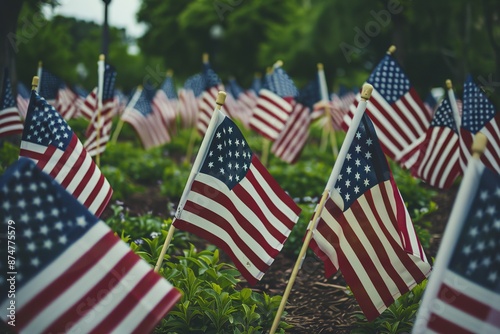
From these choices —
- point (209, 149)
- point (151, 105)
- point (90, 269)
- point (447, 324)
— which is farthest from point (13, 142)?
point (447, 324)

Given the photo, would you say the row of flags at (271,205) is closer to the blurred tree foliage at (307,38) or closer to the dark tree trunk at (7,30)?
the dark tree trunk at (7,30)

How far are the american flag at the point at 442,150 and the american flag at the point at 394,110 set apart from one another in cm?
14

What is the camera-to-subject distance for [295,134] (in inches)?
360

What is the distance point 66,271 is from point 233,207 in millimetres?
1375

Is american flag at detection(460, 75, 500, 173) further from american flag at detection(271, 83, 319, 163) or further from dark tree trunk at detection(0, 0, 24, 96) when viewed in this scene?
dark tree trunk at detection(0, 0, 24, 96)

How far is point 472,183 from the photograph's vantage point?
8.79 feet

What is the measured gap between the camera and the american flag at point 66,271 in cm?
264

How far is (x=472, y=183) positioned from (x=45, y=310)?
2.34 meters

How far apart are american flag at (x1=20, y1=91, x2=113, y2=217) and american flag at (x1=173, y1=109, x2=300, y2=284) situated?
84 cm

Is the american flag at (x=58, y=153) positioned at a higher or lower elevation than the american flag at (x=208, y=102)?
lower

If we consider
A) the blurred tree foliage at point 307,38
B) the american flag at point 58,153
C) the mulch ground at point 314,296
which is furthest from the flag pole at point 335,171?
the blurred tree foliage at point 307,38

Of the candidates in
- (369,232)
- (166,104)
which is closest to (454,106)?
(369,232)

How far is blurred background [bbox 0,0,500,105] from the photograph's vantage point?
57.1 feet

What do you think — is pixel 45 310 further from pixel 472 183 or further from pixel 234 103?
pixel 234 103
